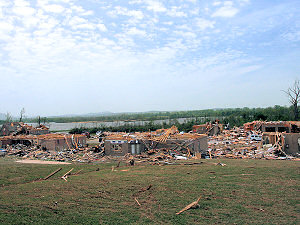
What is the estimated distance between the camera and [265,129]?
39.7m

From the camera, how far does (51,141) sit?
104ft

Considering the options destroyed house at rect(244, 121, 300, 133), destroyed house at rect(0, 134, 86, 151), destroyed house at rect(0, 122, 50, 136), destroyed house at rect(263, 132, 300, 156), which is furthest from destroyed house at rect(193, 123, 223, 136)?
destroyed house at rect(0, 122, 50, 136)

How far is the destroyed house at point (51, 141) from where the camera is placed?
3184 centimetres

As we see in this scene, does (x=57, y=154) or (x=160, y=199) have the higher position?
(x=160, y=199)

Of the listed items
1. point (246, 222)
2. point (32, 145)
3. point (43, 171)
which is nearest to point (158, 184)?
point (246, 222)

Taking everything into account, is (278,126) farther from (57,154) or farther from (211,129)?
(57,154)

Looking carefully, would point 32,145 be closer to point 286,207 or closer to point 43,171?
point 43,171

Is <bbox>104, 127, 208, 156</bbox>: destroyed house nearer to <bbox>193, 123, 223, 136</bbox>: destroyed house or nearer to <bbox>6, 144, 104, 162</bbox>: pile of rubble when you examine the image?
<bbox>6, 144, 104, 162</bbox>: pile of rubble

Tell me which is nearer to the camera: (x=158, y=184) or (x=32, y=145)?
(x=158, y=184)

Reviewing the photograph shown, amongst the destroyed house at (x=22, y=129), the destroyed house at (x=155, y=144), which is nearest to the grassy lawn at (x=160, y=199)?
the destroyed house at (x=155, y=144)

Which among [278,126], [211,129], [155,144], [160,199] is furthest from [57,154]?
[278,126]

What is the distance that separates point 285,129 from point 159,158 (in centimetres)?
2266

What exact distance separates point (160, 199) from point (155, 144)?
15520mm

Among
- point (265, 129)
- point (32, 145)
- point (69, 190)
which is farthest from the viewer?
point (265, 129)
